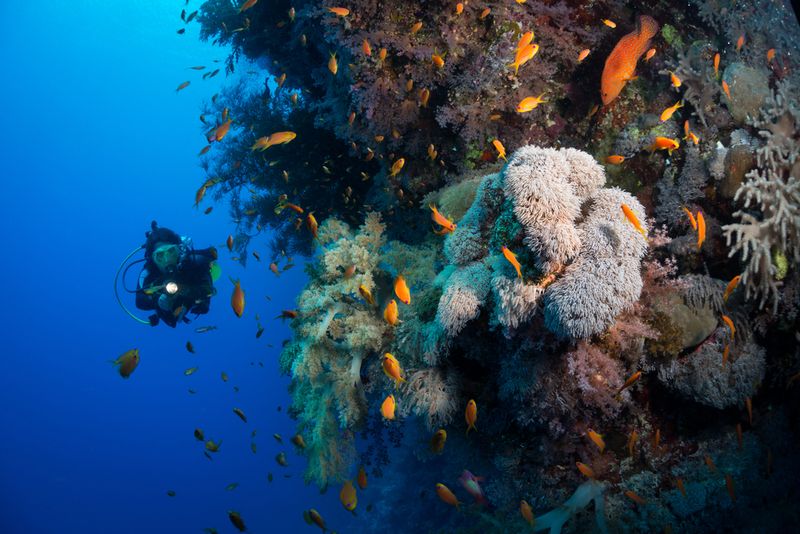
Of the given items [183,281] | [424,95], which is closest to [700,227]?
[424,95]

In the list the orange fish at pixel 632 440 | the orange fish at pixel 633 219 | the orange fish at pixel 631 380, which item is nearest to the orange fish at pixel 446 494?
the orange fish at pixel 632 440

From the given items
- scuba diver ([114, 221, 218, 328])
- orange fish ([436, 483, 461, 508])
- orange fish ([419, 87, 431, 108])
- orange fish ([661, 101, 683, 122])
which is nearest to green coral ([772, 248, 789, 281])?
orange fish ([661, 101, 683, 122])

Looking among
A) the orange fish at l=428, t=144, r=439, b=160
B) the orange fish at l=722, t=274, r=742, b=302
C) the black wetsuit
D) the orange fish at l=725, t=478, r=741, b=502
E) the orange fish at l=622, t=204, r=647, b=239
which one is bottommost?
the orange fish at l=725, t=478, r=741, b=502

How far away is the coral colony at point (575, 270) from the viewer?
310 centimetres

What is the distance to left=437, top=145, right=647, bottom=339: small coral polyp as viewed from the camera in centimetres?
275

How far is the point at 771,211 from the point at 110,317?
11613cm

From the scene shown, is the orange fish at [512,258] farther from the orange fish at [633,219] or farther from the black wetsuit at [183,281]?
the black wetsuit at [183,281]

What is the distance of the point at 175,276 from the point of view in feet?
28.3

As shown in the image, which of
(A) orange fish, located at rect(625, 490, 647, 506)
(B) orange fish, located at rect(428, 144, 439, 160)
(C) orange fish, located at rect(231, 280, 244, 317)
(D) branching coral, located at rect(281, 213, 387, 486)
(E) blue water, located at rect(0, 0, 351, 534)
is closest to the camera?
(A) orange fish, located at rect(625, 490, 647, 506)

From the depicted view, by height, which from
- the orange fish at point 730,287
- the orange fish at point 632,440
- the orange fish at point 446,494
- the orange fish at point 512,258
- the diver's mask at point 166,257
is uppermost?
the diver's mask at point 166,257

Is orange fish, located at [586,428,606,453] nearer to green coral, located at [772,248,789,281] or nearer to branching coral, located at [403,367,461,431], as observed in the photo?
branching coral, located at [403,367,461,431]

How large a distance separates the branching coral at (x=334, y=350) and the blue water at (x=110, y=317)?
21343mm

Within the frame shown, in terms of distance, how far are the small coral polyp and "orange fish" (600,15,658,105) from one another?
1.31 m

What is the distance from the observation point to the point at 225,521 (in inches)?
1533
